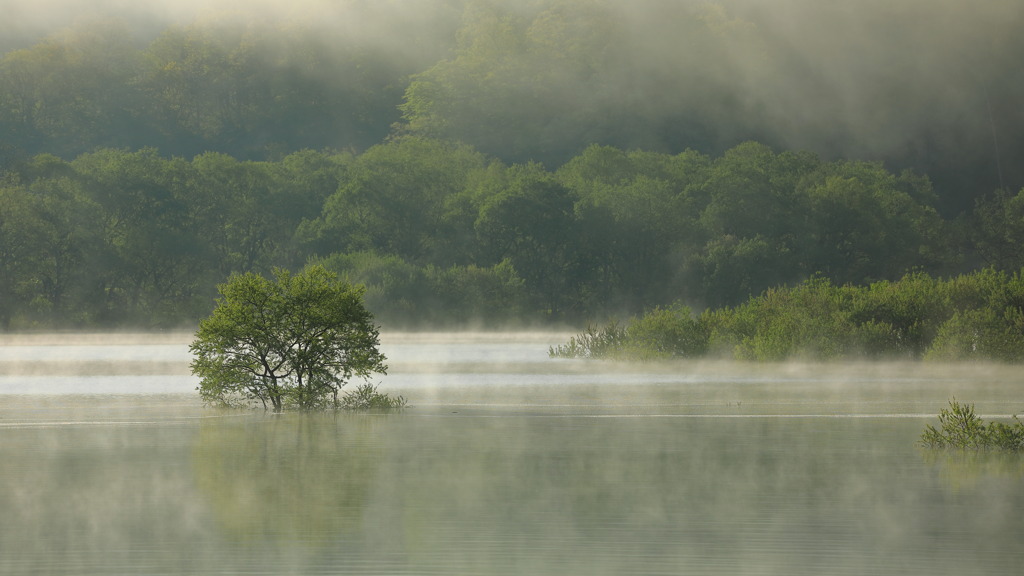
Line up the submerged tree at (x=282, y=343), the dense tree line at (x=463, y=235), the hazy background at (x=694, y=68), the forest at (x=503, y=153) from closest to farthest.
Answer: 1. the submerged tree at (x=282, y=343)
2. the dense tree line at (x=463, y=235)
3. the forest at (x=503, y=153)
4. the hazy background at (x=694, y=68)

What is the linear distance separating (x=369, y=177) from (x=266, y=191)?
7032 millimetres

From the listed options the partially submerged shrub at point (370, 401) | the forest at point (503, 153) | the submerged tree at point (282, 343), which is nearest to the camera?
the partially submerged shrub at point (370, 401)

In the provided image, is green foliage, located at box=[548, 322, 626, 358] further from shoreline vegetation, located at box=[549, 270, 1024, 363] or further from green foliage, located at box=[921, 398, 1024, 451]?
green foliage, located at box=[921, 398, 1024, 451]

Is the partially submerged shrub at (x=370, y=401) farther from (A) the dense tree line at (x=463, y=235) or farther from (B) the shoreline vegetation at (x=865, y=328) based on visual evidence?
(A) the dense tree line at (x=463, y=235)

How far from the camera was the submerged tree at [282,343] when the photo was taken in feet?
79.8

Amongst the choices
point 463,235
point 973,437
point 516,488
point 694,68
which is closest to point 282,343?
point 516,488

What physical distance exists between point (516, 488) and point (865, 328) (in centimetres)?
2616

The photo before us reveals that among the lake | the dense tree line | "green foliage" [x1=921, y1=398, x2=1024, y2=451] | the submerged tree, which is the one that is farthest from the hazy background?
"green foliage" [x1=921, y1=398, x2=1024, y2=451]

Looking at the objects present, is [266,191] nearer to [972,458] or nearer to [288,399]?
[288,399]

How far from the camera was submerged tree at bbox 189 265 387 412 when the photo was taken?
79.8 feet

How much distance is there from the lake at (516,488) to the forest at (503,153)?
172ft

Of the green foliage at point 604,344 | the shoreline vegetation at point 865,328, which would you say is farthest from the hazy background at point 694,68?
the shoreline vegetation at point 865,328

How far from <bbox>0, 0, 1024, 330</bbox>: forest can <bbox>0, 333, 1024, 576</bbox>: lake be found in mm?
52556

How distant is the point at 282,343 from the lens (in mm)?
24688
